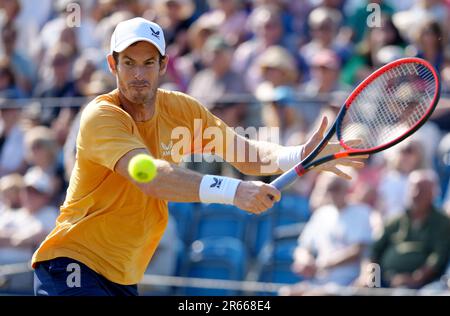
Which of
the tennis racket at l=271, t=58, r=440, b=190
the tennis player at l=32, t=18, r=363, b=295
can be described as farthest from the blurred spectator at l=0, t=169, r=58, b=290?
the tennis player at l=32, t=18, r=363, b=295

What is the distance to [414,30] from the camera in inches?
362

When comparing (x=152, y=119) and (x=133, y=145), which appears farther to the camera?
(x=152, y=119)

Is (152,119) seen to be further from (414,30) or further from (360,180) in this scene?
(414,30)

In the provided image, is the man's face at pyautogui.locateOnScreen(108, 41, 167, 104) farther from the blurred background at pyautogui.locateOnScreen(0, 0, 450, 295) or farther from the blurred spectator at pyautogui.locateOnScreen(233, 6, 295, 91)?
the blurred spectator at pyautogui.locateOnScreen(233, 6, 295, 91)

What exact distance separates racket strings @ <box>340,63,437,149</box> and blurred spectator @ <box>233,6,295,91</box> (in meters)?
2.56

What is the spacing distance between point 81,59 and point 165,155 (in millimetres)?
4790

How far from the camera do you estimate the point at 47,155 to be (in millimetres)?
9648

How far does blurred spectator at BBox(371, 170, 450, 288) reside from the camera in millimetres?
8141

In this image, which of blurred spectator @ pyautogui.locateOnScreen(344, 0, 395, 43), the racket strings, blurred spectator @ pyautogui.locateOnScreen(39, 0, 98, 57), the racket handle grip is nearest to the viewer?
the racket handle grip

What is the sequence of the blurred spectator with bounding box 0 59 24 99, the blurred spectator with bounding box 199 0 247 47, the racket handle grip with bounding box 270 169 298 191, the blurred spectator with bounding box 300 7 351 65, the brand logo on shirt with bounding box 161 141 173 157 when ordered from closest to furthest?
the racket handle grip with bounding box 270 169 298 191 < the brand logo on shirt with bounding box 161 141 173 157 < the blurred spectator with bounding box 300 7 351 65 < the blurred spectator with bounding box 199 0 247 47 < the blurred spectator with bounding box 0 59 24 99

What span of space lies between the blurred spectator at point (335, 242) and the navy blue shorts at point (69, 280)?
2.85 meters

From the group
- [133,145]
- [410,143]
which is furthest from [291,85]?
[133,145]
